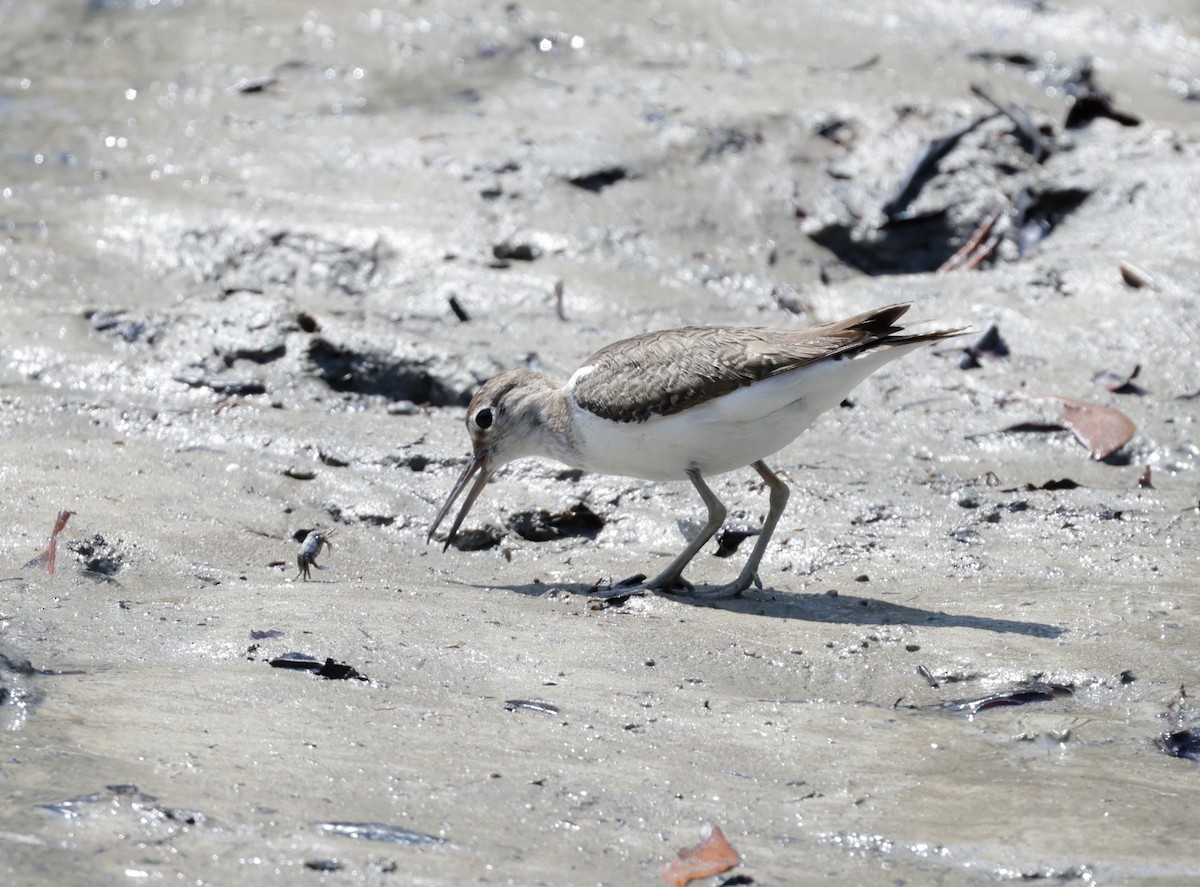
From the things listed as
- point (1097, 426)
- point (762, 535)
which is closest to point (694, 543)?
point (762, 535)

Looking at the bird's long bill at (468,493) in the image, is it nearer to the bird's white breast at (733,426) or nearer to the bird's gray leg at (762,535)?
the bird's white breast at (733,426)

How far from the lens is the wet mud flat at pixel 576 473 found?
3.80m

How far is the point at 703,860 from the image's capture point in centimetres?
354

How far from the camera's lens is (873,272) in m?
9.60

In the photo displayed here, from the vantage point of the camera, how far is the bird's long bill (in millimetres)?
6465

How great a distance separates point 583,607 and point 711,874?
90.8 inches

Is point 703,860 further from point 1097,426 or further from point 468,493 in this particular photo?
point 1097,426

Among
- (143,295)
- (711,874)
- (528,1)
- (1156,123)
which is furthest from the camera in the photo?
(528,1)

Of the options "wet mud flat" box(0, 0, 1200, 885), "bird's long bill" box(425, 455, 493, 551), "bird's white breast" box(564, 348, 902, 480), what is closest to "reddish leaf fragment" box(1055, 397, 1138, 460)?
"wet mud flat" box(0, 0, 1200, 885)

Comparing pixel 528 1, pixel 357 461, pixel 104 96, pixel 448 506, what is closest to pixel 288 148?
pixel 104 96

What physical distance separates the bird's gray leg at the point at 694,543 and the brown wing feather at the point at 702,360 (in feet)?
1.26

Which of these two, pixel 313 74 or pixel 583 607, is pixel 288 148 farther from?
pixel 583 607

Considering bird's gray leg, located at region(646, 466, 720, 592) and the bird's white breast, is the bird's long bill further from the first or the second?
bird's gray leg, located at region(646, 466, 720, 592)

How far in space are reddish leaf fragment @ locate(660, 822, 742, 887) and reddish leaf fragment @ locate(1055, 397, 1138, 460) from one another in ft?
14.6
